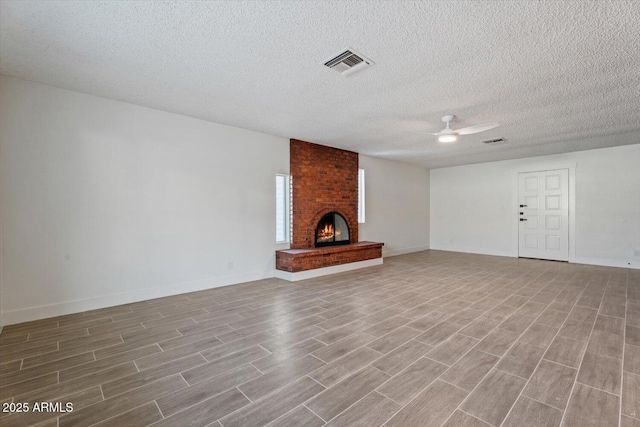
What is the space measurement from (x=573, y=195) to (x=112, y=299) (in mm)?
9193

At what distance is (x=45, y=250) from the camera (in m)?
3.24

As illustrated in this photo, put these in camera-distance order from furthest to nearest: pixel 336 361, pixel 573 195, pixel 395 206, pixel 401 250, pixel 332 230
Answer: pixel 401 250 < pixel 395 206 < pixel 573 195 < pixel 332 230 < pixel 336 361

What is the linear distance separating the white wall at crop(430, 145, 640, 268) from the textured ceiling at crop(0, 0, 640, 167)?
2262mm

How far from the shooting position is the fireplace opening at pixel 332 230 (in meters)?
6.00

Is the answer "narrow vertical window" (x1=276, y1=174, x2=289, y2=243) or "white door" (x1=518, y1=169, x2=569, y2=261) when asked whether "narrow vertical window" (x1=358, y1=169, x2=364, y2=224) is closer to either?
"narrow vertical window" (x1=276, y1=174, x2=289, y2=243)

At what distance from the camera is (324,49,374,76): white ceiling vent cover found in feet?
8.38

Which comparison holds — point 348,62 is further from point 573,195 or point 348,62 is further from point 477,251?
point 477,251

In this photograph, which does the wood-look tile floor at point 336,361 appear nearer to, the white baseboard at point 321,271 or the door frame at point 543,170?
the white baseboard at point 321,271

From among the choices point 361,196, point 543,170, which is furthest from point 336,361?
point 543,170

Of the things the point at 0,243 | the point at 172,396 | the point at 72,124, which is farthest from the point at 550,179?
the point at 0,243

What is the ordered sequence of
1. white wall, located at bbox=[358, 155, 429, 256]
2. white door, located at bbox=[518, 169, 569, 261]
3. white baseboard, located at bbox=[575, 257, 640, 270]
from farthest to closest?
white wall, located at bbox=[358, 155, 429, 256] → white door, located at bbox=[518, 169, 569, 261] → white baseboard, located at bbox=[575, 257, 640, 270]

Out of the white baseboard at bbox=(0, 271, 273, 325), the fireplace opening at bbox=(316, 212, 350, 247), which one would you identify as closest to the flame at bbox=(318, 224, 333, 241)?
the fireplace opening at bbox=(316, 212, 350, 247)

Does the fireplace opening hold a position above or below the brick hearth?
above

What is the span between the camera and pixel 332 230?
6270 millimetres
